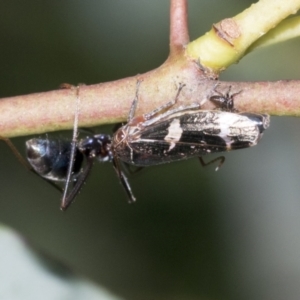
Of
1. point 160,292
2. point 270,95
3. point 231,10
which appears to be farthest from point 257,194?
point 270,95

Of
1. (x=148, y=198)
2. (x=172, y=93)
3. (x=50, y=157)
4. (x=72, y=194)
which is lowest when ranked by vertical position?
(x=172, y=93)

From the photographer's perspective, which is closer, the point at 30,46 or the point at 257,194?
the point at 30,46

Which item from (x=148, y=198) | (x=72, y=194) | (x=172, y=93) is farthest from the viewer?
(x=148, y=198)

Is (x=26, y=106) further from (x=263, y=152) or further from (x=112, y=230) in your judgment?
(x=263, y=152)

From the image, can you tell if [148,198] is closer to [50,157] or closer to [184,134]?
[50,157]

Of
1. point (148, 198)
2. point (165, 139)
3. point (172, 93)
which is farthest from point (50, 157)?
point (148, 198)

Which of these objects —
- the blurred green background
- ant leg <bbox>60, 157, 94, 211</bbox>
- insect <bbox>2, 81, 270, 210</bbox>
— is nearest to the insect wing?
insect <bbox>2, 81, 270, 210</bbox>
